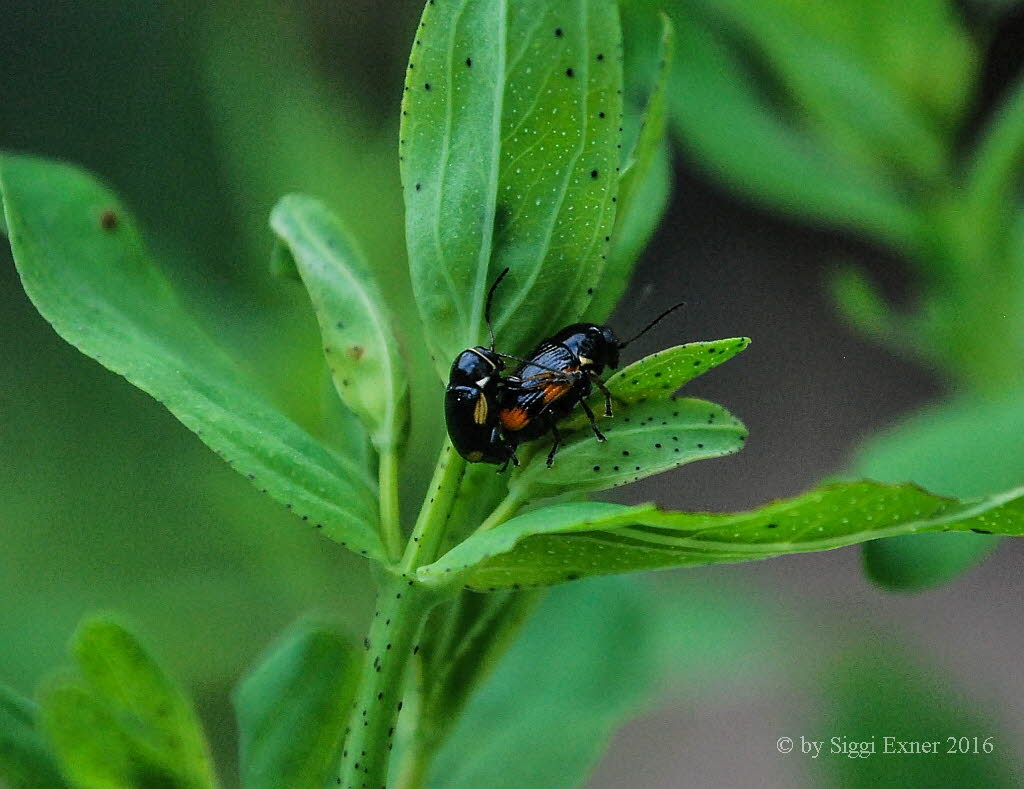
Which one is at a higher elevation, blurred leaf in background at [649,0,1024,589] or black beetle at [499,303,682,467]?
blurred leaf in background at [649,0,1024,589]

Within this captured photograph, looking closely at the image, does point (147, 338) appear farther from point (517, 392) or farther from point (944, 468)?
point (944, 468)

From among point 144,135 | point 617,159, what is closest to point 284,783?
point 617,159

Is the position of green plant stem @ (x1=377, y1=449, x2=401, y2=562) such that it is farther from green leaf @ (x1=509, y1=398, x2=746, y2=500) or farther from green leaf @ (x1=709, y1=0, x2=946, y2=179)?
green leaf @ (x1=709, y1=0, x2=946, y2=179)

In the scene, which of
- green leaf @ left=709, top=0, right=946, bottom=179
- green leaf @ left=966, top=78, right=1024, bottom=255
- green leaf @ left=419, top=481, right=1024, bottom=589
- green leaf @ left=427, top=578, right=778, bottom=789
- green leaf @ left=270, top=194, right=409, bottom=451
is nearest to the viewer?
green leaf @ left=419, top=481, right=1024, bottom=589

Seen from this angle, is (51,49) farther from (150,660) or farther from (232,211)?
(150,660)

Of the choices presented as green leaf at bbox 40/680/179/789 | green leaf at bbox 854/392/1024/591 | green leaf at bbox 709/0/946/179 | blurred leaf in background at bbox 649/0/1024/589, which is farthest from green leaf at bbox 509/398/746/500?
green leaf at bbox 709/0/946/179

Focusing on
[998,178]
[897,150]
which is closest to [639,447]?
Result: [998,178]

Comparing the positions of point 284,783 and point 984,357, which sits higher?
point 984,357
